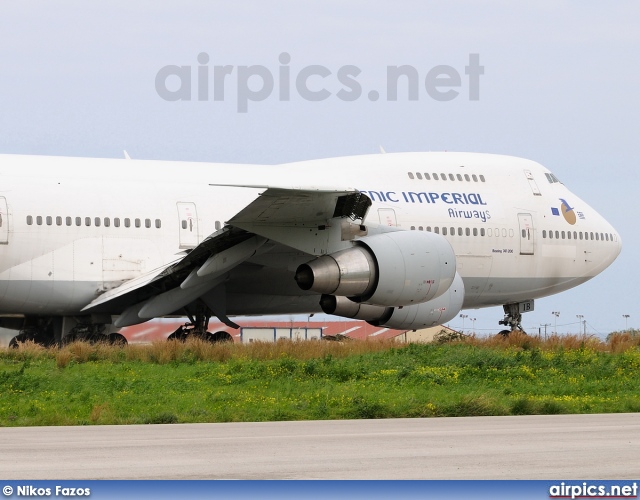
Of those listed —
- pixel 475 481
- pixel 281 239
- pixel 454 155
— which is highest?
pixel 454 155

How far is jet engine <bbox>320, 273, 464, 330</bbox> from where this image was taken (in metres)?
23.7

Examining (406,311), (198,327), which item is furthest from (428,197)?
(198,327)

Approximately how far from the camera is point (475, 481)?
8195 mm

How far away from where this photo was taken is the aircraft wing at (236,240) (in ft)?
68.0

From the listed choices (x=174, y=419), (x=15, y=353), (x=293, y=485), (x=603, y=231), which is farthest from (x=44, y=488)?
(x=603, y=231)

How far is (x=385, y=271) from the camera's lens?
21.7 metres

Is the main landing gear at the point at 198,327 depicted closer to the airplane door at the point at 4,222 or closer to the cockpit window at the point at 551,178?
the airplane door at the point at 4,222

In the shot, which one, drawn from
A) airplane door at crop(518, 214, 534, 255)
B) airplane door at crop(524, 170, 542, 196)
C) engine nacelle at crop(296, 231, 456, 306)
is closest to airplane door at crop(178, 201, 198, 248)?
engine nacelle at crop(296, 231, 456, 306)

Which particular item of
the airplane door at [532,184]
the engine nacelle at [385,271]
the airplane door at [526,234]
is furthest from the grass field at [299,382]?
the airplane door at [532,184]

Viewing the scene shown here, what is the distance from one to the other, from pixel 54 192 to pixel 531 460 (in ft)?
51.4

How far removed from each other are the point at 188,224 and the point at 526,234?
872 cm

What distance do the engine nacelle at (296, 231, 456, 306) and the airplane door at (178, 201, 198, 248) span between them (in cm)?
344

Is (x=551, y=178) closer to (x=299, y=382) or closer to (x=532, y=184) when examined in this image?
(x=532, y=184)

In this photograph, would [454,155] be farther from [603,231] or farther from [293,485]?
[293,485]
